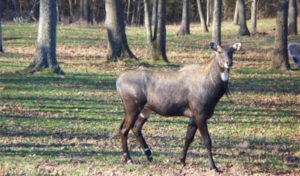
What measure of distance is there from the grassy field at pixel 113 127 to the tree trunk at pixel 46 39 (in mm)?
484

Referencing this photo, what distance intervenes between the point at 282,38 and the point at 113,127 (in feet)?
41.1

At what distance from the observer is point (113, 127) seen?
12555 mm

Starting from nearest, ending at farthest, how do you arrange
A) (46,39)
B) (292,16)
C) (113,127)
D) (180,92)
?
(180,92), (113,127), (46,39), (292,16)

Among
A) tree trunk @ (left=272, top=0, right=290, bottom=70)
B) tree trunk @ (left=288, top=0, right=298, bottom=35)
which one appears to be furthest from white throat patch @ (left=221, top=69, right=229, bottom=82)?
tree trunk @ (left=288, top=0, right=298, bottom=35)

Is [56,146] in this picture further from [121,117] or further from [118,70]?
[118,70]

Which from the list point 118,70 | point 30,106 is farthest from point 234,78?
point 30,106

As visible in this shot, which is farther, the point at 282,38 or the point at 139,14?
the point at 139,14

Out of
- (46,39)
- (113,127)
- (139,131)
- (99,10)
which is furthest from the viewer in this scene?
(99,10)

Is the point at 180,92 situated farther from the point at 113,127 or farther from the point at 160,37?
the point at 160,37

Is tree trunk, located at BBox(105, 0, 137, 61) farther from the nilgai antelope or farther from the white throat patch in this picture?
the white throat patch

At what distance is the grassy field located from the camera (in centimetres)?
926

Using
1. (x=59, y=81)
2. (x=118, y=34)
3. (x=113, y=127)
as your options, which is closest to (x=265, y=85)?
(x=59, y=81)

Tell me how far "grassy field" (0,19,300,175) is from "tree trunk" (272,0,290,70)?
0.60m

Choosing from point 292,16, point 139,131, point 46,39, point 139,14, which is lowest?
point 139,131
